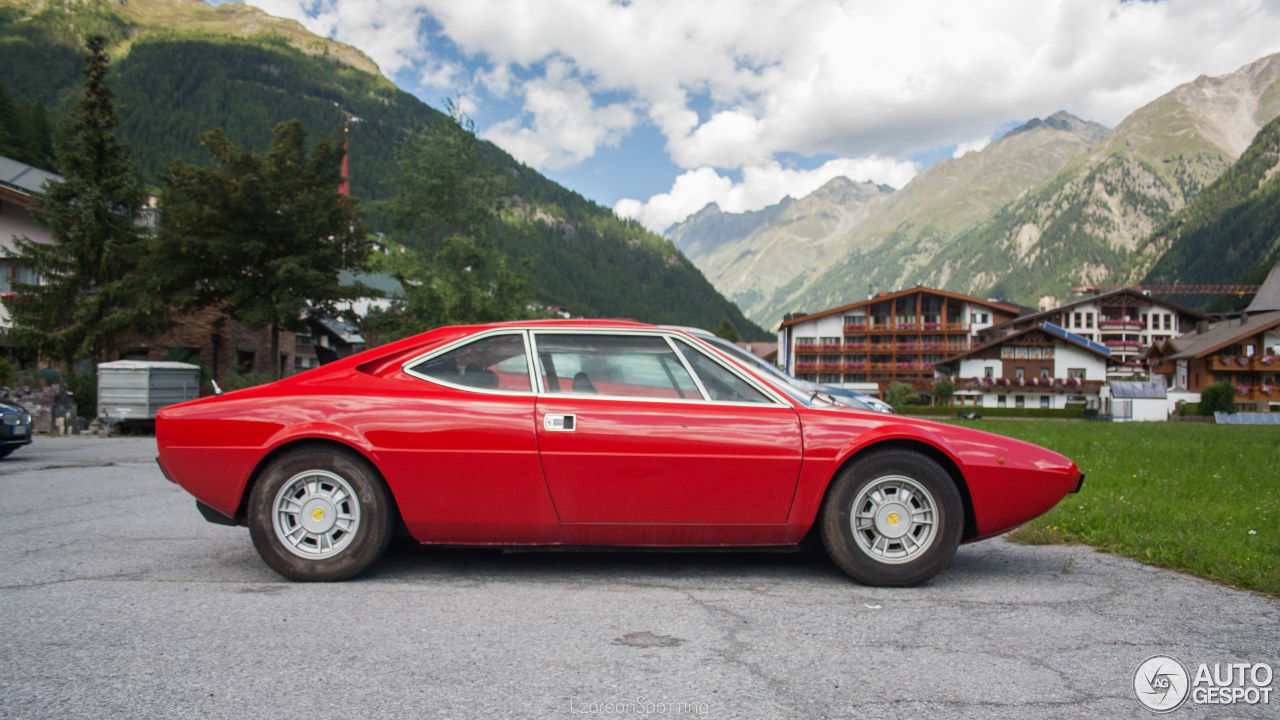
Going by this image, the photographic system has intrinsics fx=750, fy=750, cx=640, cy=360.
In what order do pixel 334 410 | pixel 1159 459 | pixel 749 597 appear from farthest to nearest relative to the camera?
1. pixel 1159 459
2. pixel 334 410
3. pixel 749 597

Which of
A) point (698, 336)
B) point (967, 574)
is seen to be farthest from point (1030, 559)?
point (698, 336)

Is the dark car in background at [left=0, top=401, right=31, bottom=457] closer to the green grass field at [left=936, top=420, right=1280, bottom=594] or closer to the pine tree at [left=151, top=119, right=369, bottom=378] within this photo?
the green grass field at [left=936, top=420, right=1280, bottom=594]

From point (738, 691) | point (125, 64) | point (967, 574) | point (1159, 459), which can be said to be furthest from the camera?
point (125, 64)

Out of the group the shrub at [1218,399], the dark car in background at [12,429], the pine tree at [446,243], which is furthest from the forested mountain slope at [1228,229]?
the dark car in background at [12,429]

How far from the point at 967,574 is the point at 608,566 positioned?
2064 mm

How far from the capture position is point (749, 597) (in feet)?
12.1

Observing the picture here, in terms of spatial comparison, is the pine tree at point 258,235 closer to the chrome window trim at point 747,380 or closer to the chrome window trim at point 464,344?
the chrome window trim at point 464,344

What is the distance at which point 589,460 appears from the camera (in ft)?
12.5

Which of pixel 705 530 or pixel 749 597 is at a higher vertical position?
pixel 705 530

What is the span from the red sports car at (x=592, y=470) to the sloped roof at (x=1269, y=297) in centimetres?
9786

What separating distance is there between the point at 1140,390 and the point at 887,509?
54.2 meters

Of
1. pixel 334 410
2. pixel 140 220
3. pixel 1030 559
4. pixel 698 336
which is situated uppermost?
pixel 140 220

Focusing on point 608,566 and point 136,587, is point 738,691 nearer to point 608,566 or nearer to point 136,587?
point 608,566

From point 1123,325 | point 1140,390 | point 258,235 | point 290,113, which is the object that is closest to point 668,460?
point 258,235
